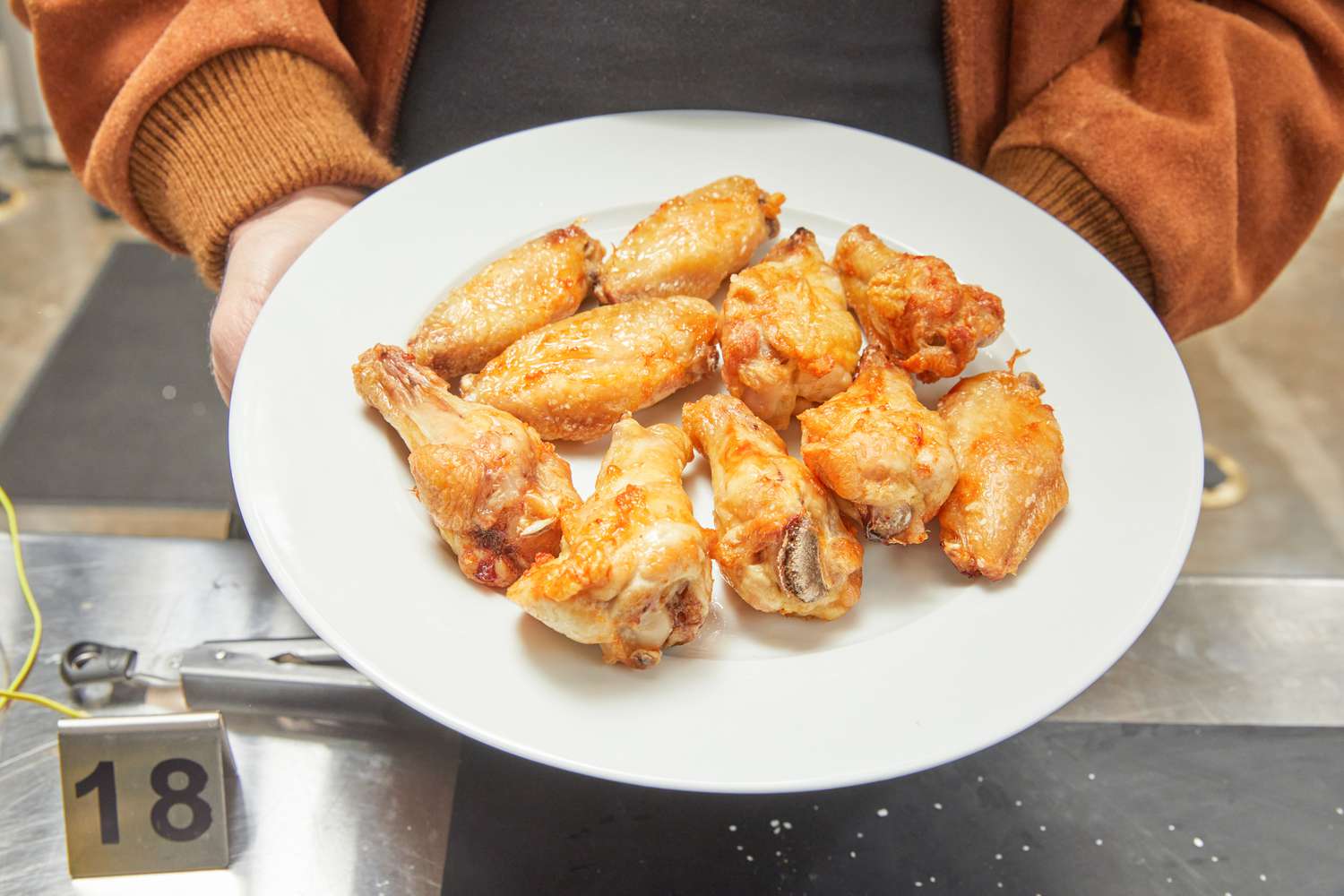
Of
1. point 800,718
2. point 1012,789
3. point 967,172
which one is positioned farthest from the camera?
point 967,172

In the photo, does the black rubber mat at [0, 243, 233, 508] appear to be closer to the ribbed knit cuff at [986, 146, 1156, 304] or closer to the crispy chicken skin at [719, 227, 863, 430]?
the crispy chicken skin at [719, 227, 863, 430]

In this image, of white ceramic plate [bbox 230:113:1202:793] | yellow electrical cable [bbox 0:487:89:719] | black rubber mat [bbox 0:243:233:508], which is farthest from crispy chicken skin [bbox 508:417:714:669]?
black rubber mat [bbox 0:243:233:508]

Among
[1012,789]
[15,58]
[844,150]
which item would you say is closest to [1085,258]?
[844,150]

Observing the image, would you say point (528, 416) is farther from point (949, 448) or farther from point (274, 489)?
point (949, 448)

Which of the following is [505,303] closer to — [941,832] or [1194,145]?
[941,832]

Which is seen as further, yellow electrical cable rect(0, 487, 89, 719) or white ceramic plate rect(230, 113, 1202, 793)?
yellow electrical cable rect(0, 487, 89, 719)
